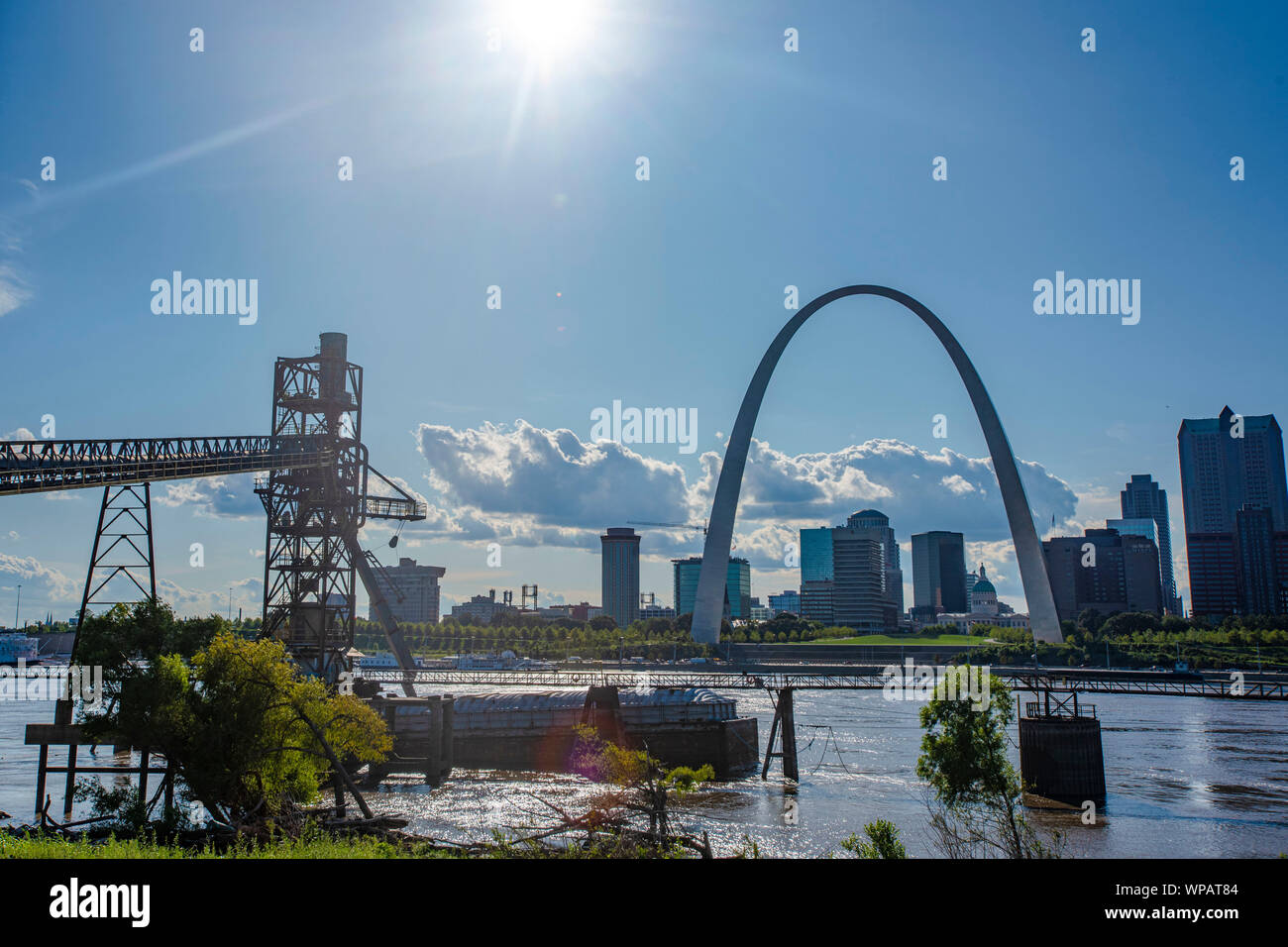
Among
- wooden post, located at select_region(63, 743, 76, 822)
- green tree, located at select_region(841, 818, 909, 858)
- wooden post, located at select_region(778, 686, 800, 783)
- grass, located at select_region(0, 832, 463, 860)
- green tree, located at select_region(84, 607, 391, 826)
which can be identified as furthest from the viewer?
wooden post, located at select_region(778, 686, 800, 783)

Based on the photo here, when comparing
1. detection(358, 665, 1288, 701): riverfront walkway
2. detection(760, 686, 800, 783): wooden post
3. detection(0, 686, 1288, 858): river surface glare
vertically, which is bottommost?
detection(358, 665, 1288, 701): riverfront walkway

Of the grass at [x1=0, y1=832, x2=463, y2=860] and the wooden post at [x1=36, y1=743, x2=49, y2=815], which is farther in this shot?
the wooden post at [x1=36, y1=743, x2=49, y2=815]

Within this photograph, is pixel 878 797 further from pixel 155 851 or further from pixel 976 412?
pixel 976 412

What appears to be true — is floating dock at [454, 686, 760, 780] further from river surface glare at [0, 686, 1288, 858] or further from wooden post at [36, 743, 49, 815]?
wooden post at [36, 743, 49, 815]

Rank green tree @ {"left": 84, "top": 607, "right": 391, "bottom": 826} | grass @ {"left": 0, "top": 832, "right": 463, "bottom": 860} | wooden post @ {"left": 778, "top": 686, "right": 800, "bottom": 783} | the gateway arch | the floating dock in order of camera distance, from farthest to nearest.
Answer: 1. the gateway arch
2. the floating dock
3. wooden post @ {"left": 778, "top": 686, "right": 800, "bottom": 783}
4. green tree @ {"left": 84, "top": 607, "right": 391, "bottom": 826}
5. grass @ {"left": 0, "top": 832, "right": 463, "bottom": 860}

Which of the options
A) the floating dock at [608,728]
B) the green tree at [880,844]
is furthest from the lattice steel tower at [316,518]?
the green tree at [880,844]

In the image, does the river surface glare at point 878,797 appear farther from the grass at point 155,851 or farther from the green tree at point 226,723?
the green tree at point 226,723

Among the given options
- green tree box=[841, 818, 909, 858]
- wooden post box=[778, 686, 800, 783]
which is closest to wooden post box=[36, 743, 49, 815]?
green tree box=[841, 818, 909, 858]

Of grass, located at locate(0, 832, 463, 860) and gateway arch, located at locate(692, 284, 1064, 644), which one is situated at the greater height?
gateway arch, located at locate(692, 284, 1064, 644)
